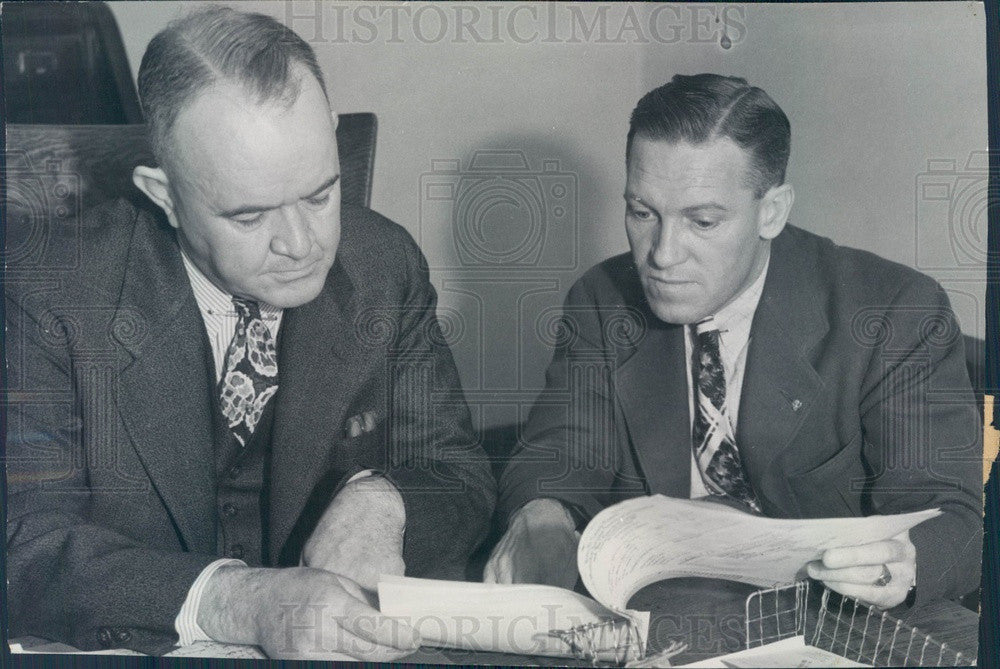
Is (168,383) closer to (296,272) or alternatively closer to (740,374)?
(296,272)

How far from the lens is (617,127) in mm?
1526

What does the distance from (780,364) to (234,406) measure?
75cm

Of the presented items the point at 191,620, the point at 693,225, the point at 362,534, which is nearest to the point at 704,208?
the point at 693,225

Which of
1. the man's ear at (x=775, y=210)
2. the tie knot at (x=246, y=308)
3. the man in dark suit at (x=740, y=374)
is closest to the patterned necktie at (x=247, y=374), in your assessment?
the tie knot at (x=246, y=308)

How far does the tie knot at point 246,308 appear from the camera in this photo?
157 centimetres

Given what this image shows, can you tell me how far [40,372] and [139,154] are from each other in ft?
1.13

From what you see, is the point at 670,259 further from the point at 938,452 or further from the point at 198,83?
the point at 198,83

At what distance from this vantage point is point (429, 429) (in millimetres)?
1586

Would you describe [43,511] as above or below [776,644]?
above

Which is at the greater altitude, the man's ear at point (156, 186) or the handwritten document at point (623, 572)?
the man's ear at point (156, 186)

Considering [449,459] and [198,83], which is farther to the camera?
[449,459]

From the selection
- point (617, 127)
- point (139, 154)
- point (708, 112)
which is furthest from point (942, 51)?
point (139, 154)

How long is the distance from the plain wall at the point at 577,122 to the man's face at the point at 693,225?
0.12ft

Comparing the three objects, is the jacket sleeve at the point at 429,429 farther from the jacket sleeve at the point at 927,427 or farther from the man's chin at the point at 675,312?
the jacket sleeve at the point at 927,427
